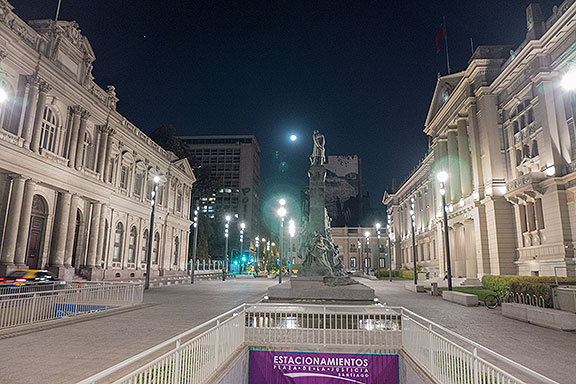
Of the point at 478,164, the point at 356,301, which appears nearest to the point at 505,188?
the point at 478,164

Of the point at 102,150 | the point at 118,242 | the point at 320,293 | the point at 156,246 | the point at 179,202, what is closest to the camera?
the point at 320,293

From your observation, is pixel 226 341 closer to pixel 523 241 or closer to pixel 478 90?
pixel 523 241

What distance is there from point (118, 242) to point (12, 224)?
15.5m

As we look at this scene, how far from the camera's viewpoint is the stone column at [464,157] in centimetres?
3966

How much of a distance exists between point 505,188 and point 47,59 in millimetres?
39309

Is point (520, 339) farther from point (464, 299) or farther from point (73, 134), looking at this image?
point (73, 134)

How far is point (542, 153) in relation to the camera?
27.2 m

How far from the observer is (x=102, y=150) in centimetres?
3356

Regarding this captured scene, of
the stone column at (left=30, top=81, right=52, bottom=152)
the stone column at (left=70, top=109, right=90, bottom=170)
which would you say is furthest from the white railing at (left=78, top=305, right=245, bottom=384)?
the stone column at (left=70, top=109, right=90, bottom=170)

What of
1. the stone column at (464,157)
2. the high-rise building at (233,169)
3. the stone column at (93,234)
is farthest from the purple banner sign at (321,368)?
the high-rise building at (233,169)

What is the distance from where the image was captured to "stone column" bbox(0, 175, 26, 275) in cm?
2195

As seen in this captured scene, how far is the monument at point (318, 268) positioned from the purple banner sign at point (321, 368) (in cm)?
820

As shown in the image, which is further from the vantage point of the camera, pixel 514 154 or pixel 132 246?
pixel 132 246

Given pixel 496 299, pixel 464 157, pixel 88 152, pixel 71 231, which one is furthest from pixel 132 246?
pixel 464 157
